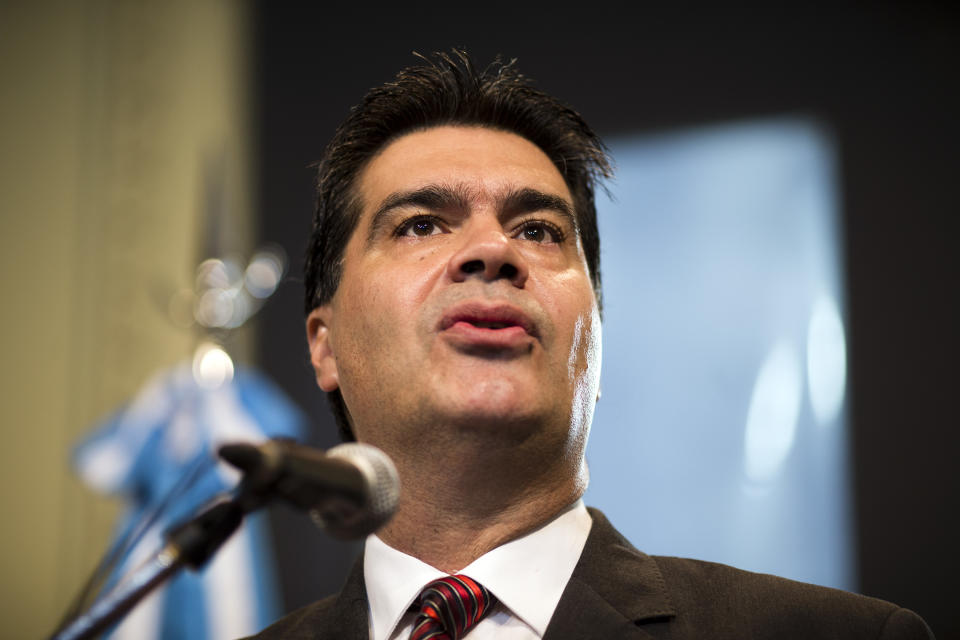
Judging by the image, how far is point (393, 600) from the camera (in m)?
1.47

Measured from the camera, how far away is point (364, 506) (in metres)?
0.85

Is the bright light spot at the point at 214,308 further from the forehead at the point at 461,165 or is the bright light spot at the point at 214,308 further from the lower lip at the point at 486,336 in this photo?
the lower lip at the point at 486,336

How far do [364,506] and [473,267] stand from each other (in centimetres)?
71

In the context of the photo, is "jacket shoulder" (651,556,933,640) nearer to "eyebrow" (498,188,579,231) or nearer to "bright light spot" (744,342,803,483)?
"eyebrow" (498,188,579,231)

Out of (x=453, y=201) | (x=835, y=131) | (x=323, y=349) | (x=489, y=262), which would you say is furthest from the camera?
(x=835, y=131)

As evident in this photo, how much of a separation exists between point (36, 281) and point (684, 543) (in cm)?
316

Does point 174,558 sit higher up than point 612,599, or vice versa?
point 174,558

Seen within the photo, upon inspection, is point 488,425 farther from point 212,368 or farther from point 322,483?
point 212,368

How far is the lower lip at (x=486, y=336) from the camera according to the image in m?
1.44

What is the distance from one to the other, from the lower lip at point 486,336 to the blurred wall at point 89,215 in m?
2.94

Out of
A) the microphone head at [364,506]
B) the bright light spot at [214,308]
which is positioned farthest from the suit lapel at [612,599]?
the bright light spot at [214,308]

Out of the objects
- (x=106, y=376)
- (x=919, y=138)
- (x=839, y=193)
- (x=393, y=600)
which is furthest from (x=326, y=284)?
(x=106, y=376)

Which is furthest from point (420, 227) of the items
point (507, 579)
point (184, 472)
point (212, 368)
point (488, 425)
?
point (212, 368)

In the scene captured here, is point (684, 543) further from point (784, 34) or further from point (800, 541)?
point (784, 34)
